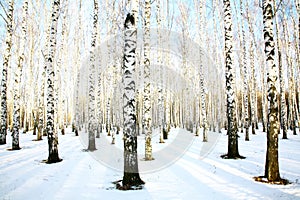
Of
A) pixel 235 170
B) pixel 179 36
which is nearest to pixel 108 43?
pixel 179 36

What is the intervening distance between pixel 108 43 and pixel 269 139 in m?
14.1

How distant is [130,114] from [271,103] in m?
3.90

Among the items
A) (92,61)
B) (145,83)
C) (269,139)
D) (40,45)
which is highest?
(40,45)

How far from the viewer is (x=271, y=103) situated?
5875 mm

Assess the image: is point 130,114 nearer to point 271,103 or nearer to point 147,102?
point 147,102

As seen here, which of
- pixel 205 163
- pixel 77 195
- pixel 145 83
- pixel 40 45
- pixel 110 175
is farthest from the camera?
Answer: pixel 40 45

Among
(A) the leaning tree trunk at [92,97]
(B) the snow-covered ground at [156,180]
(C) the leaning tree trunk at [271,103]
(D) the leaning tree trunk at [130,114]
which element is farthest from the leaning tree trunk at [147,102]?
(C) the leaning tree trunk at [271,103]

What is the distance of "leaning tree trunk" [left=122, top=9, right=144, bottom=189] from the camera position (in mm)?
5398

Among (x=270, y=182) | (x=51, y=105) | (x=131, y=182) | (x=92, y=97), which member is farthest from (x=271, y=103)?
(x=92, y=97)

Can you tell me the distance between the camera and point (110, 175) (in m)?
6.55

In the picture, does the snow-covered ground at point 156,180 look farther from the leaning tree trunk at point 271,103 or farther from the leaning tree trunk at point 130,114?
the leaning tree trunk at point 271,103

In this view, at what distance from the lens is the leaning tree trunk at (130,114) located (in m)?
5.40

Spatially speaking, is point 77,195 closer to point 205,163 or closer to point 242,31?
point 205,163

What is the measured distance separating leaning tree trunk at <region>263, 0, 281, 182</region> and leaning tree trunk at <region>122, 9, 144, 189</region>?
3.43m
